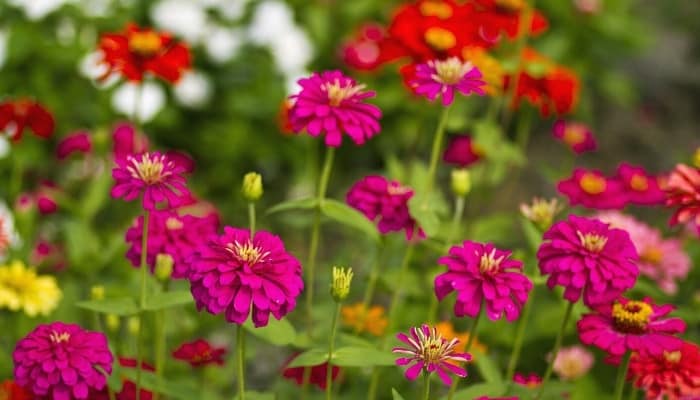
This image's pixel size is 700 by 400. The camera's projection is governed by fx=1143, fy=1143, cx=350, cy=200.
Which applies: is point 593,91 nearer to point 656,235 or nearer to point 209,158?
point 209,158

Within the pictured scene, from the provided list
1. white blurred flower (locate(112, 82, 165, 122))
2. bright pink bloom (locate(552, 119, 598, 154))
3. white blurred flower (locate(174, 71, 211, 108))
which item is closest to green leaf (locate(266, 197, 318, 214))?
bright pink bloom (locate(552, 119, 598, 154))

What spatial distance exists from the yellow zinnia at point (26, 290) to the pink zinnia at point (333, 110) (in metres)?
0.55

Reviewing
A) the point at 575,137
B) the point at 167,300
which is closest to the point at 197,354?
the point at 167,300

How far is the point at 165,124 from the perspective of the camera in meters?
3.02

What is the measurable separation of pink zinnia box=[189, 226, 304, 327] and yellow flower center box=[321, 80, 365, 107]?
280mm

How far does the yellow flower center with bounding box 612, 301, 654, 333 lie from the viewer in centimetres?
137

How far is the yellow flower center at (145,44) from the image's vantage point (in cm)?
201

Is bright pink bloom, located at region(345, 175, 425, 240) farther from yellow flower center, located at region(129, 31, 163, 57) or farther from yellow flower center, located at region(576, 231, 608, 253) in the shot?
yellow flower center, located at region(129, 31, 163, 57)

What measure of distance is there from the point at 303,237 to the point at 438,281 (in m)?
1.69

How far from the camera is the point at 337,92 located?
4.77 feet

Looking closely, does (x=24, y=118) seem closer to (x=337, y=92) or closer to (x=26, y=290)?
(x=26, y=290)

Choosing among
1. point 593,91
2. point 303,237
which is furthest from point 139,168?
point 593,91

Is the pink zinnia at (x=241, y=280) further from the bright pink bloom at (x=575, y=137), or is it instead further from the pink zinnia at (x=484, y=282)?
the bright pink bloom at (x=575, y=137)

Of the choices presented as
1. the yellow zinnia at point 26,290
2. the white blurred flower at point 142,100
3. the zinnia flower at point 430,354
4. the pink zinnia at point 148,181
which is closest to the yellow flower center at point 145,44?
the yellow zinnia at point 26,290
